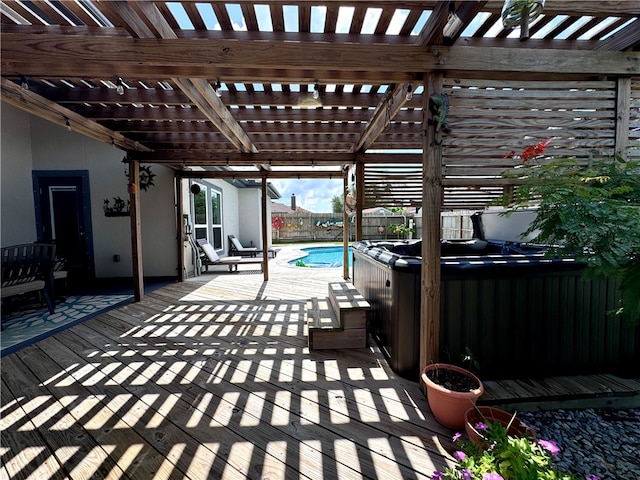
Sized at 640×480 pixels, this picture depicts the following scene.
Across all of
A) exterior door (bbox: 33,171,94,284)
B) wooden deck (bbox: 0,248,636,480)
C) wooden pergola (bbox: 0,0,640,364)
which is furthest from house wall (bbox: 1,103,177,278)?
wooden pergola (bbox: 0,0,640,364)

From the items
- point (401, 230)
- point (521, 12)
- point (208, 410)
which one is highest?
point (521, 12)

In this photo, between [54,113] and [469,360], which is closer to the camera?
[469,360]

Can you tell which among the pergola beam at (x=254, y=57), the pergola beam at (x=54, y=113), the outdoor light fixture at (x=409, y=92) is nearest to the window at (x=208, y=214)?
the pergola beam at (x=54, y=113)

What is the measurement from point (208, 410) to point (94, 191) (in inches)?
218

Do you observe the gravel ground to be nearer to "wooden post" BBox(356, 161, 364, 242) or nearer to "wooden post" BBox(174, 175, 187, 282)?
"wooden post" BBox(356, 161, 364, 242)

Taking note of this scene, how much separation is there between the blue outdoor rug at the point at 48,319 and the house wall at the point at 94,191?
53.5 inches

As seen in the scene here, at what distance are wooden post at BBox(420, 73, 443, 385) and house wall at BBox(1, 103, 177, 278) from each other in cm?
533

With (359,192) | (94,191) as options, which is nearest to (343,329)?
(359,192)

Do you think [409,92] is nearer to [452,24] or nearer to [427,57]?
[427,57]

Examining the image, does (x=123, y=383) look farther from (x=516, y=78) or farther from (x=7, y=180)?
(x=7, y=180)

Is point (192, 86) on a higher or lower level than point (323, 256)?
higher

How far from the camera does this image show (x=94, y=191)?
5430mm

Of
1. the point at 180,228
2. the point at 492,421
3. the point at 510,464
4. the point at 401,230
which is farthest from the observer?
the point at 401,230

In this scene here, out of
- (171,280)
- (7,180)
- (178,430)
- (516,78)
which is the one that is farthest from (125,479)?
(7,180)
